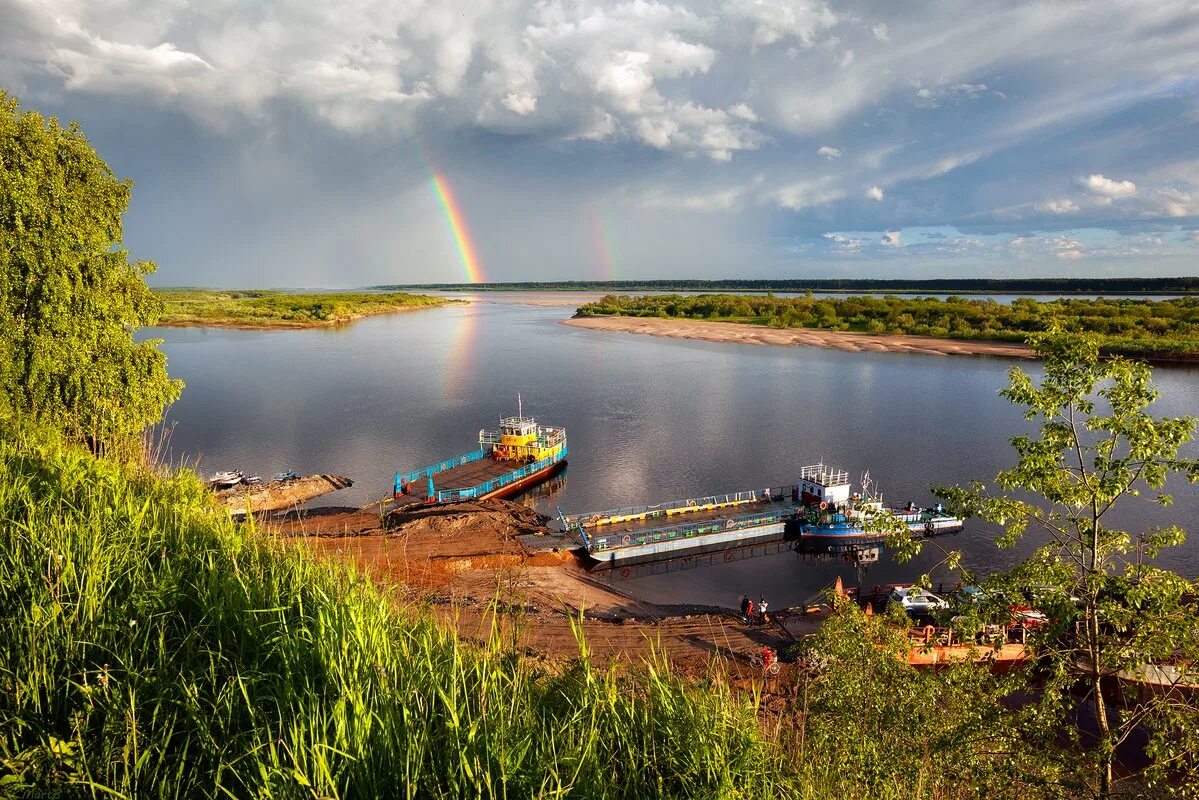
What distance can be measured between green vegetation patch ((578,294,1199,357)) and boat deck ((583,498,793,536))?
45644 millimetres

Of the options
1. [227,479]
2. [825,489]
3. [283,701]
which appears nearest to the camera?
[283,701]

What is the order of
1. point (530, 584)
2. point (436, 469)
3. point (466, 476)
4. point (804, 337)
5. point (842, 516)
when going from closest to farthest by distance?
point (530, 584) → point (842, 516) → point (466, 476) → point (436, 469) → point (804, 337)

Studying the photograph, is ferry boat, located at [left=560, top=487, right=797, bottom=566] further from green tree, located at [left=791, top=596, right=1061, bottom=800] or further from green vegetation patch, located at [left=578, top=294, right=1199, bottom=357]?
green vegetation patch, located at [left=578, top=294, right=1199, bottom=357]

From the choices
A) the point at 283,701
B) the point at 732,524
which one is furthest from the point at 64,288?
the point at 732,524

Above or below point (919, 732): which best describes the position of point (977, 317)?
above

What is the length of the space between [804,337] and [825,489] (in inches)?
3319

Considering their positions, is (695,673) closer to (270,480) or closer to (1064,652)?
(1064,652)

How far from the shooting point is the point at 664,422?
50562 mm

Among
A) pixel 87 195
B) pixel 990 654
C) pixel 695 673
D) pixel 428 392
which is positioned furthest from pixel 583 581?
pixel 428 392

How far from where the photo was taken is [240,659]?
4.43m

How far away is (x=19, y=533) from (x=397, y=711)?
4.42m

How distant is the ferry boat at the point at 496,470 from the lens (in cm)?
3353

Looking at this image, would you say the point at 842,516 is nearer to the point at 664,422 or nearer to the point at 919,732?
the point at 664,422

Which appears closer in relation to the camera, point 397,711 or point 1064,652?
point 397,711
